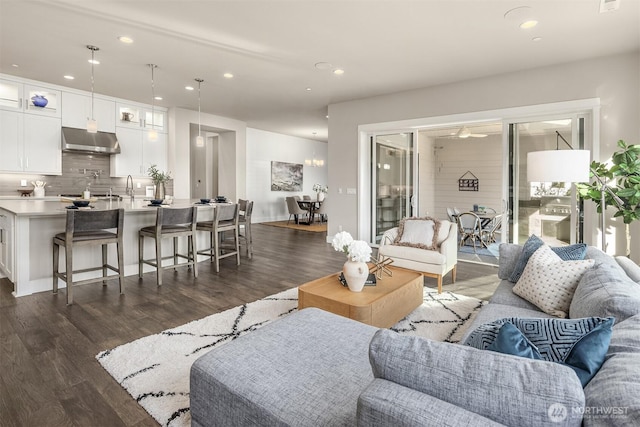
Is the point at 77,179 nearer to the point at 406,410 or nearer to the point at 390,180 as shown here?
the point at 390,180

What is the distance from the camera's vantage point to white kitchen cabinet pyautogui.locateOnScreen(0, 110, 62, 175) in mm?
5699

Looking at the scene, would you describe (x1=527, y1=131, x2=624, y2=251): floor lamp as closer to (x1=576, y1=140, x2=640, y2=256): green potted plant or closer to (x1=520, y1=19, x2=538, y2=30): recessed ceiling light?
(x1=576, y1=140, x2=640, y2=256): green potted plant

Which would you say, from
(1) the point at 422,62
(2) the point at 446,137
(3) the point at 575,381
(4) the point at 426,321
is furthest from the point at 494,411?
(2) the point at 446,137

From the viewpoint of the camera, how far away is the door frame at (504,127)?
463cm

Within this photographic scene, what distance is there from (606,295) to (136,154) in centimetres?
789

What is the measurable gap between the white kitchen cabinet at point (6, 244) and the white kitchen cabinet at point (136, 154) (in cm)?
309

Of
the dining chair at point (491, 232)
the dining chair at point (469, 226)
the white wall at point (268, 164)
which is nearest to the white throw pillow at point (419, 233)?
the dining chair at point (469, 226)

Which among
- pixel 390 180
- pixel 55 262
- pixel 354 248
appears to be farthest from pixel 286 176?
pixel 354 248

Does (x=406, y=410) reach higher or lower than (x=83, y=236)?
lower

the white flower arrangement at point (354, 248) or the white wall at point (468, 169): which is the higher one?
the white wall at point (468, 169)

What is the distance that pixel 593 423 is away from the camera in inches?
30.9

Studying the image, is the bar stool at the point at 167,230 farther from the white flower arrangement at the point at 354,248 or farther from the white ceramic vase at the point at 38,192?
the white ceramic vase at the point at 38,192

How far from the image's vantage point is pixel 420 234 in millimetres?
4270

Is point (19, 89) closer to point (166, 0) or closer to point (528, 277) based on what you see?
point (166, 0)
